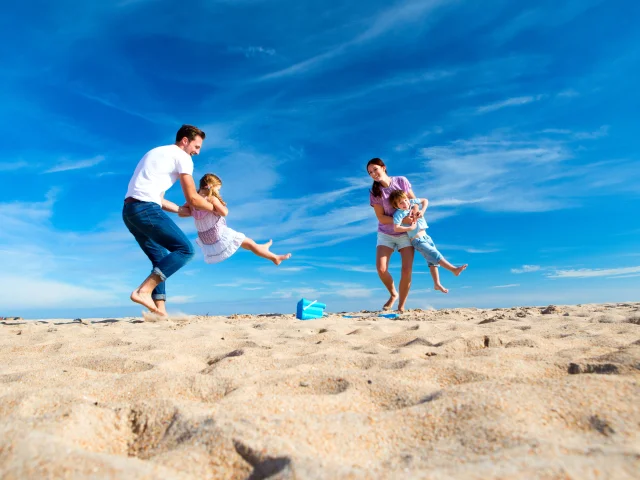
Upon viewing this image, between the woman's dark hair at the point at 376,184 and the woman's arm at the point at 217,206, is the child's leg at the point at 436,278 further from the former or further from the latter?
the woman's arm at the point at 217,206

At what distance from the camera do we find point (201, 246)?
570 centimetres

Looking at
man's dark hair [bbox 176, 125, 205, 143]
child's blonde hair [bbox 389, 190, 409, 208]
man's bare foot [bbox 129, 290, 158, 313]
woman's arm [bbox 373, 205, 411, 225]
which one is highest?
man's dark hair [bbox 176, 125, 205, 143]

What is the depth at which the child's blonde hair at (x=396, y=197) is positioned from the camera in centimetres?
648

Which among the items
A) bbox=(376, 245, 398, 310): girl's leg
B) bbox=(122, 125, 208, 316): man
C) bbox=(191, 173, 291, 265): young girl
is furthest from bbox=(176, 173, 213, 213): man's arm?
bbox=(376, 245, 398, 310): girl's leg

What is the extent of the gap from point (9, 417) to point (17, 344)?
2280 millimetres

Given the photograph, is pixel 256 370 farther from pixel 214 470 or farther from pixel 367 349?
pixel 214 470

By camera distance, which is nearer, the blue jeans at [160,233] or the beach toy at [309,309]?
the blue jeans at [160,233]

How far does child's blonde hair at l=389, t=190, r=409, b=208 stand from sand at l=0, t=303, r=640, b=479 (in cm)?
402

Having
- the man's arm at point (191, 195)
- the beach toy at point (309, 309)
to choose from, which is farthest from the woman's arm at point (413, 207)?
the man's arm at point (191, 195)

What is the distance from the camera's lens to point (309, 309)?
19.2ft

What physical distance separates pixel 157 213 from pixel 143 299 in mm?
968

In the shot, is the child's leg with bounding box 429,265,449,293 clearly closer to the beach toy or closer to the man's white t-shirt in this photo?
the beach toy

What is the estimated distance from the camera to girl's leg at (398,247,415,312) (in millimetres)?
6695

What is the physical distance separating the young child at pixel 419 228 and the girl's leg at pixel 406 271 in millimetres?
141
